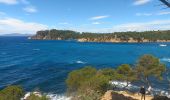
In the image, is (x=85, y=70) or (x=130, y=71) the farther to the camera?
(x=130, y=71)

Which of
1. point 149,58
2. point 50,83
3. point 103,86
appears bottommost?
point 50,83

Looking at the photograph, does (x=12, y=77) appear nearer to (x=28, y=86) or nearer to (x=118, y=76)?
(x=28, y=86)

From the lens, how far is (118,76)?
56.8 m

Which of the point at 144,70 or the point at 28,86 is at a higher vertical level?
the point at 144,70

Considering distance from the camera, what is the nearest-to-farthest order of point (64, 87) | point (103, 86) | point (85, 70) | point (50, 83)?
point (103, 86), point (85, 70), point (64, 87), point (50, 83)

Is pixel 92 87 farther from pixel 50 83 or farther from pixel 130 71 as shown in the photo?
pixel 50 83

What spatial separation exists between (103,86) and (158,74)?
12.2m

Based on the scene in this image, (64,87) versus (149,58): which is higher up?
(149,58)

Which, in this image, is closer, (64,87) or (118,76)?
(118,76)

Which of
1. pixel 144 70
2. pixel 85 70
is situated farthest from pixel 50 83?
pixel 144 70

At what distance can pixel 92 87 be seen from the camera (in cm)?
4750

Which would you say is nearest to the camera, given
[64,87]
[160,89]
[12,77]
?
[160,89]

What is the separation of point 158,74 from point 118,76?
7.58 meters

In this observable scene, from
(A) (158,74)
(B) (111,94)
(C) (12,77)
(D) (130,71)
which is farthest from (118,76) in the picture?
(C) (12,77)
